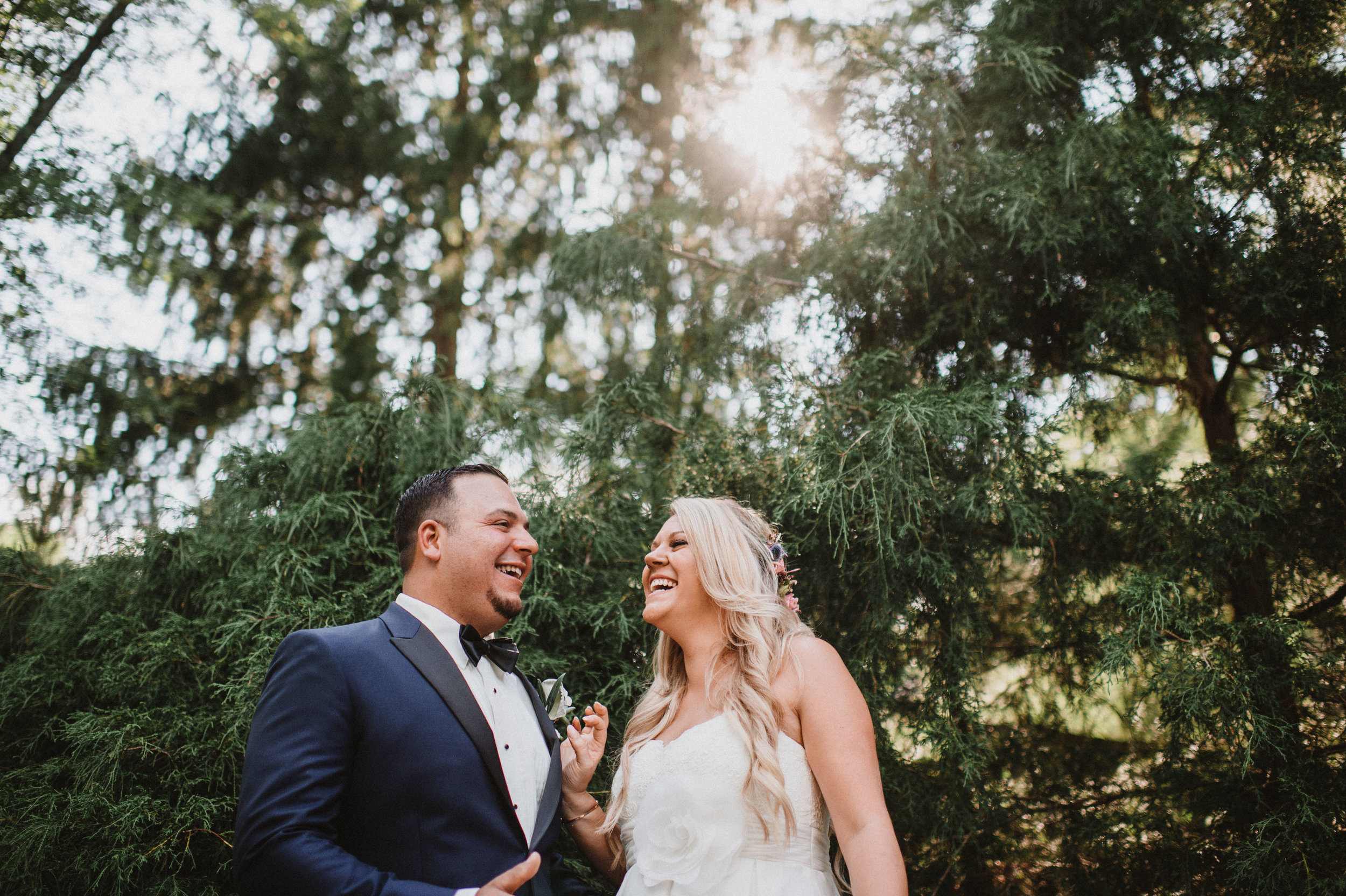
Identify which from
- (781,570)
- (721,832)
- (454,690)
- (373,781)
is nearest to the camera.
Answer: (373,781)

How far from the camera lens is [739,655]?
296cm

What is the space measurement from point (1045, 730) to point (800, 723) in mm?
2359

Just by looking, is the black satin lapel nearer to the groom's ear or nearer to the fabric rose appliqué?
the groom's ear

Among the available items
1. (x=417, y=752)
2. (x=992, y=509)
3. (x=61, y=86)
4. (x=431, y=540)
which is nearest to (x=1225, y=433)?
(x=992, y=509)

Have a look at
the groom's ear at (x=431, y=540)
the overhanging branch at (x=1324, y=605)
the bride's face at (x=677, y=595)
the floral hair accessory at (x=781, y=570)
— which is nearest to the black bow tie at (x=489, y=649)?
the groom's ear at (x=431, y=540)

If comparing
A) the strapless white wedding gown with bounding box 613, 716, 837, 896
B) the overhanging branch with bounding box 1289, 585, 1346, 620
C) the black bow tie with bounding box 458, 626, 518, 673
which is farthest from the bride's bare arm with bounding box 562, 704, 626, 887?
the overhanging branch with bounding box 1289, 585, 1346, 620

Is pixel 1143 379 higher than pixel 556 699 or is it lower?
higher

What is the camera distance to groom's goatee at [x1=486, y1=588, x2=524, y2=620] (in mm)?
2775

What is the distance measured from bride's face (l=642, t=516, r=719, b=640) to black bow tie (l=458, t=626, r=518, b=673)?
0.55 metres

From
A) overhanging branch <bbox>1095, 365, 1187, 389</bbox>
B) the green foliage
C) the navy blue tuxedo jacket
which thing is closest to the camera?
the navy blue tuxedo jacket

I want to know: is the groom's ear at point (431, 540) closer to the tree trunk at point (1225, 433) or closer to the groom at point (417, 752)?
the groom at point (417, 752)

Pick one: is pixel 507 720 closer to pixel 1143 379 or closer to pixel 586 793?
pixel 586 793

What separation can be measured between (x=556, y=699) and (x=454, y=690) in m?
0.57

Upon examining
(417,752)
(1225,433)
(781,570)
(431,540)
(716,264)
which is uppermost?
(716,264)
